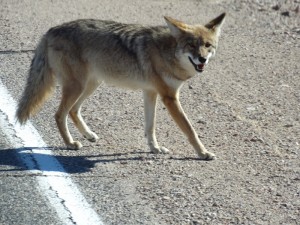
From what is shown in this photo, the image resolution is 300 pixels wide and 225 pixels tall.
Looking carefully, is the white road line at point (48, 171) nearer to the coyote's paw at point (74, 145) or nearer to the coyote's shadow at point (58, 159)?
the coyote's shadow at point (58, 159)

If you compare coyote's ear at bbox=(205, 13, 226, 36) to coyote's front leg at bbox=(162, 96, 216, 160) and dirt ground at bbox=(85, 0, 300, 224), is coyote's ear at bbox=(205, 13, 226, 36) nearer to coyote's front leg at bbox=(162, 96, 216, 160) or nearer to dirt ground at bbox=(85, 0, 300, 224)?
coyote's front leg at bbox=(162, 96, 216, 160)

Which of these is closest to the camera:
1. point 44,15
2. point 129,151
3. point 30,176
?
point 30,176

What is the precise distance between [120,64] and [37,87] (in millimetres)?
810

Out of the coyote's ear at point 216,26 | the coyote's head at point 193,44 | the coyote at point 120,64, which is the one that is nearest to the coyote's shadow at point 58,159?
the coyote at point 120,64

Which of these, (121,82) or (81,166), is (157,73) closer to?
(121,82)

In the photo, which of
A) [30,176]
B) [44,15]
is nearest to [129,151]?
[30,176]

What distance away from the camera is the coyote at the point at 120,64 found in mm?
7566

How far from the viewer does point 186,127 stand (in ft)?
24.5

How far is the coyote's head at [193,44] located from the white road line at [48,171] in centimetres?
150

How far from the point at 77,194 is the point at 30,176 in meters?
0.59

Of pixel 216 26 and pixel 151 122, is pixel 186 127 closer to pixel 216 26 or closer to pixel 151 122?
pixel 151 122

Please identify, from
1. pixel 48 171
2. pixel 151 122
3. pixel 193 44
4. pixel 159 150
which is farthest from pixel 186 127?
pixel 48 171

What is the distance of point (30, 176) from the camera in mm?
6688

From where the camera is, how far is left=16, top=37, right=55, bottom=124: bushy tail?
7664 millimetres
